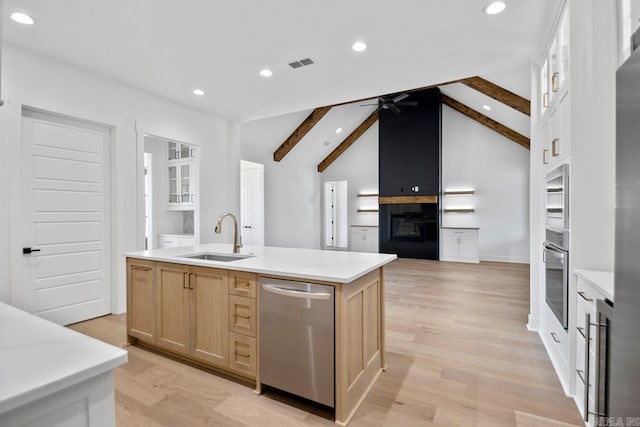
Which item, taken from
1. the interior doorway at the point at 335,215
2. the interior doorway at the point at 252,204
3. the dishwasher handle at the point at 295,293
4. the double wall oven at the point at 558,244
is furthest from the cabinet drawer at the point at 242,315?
the interior doorway at the point at 335,215

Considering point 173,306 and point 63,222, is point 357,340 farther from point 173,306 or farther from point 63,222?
point 63,222

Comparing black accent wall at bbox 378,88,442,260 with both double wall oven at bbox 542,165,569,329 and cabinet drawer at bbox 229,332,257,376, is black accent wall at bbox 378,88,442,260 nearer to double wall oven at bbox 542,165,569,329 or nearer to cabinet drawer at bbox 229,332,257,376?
double wall oven at bbox 542,165,569,329

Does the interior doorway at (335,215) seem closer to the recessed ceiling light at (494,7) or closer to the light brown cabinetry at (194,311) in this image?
the recessed ceiling light at (494,7)

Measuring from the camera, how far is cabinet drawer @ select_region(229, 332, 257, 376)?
2.18 meters

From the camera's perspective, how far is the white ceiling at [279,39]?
2.47 metres

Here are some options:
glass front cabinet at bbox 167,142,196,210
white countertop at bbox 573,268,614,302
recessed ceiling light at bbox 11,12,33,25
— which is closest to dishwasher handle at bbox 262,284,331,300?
white countertop at bbox 573,268,614,302

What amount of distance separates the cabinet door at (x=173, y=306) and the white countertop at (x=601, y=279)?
2.50 m

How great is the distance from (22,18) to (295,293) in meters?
3.07

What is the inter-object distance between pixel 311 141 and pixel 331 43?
5.62 metres

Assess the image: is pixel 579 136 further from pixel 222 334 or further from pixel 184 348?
pixel 184 348

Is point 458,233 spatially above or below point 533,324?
above

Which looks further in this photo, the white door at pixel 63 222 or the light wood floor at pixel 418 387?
the white door at pixel 63 222

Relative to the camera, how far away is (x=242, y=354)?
2225 mm

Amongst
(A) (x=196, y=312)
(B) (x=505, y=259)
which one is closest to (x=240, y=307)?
(A) (x=196, y=312)
